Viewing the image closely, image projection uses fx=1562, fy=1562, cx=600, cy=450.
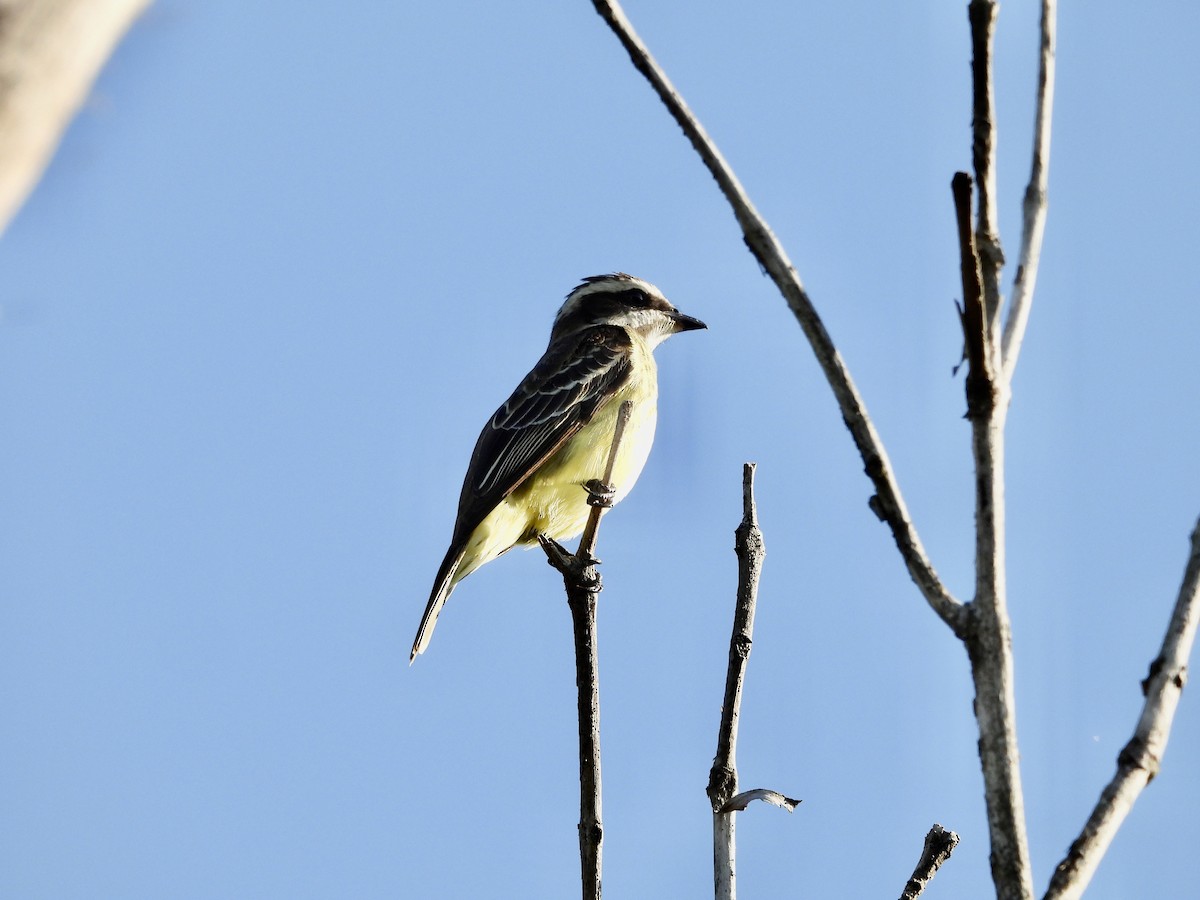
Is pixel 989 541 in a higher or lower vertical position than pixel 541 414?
lower

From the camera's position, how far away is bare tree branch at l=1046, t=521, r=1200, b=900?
254 centimetres

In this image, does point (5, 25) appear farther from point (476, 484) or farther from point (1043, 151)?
point (476, 484)

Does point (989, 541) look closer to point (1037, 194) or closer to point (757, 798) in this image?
point (1037, 194)

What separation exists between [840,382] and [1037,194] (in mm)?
584

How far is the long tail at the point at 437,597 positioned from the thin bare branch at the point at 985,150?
5552 millimetres

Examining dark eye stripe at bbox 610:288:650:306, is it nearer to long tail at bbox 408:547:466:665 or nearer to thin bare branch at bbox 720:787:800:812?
long tail at bbox 408:547:466:665

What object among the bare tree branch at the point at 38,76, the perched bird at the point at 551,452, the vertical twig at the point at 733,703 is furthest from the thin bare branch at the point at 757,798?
the perched bird at the point at 551,452

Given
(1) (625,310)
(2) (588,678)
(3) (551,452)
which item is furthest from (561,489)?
(2) (588,678)

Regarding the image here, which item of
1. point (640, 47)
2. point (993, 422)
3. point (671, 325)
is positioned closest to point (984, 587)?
point (993, 422)

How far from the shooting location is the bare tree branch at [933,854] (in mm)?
3852

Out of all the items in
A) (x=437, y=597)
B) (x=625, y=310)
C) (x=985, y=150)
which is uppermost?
(x=625, y=310)

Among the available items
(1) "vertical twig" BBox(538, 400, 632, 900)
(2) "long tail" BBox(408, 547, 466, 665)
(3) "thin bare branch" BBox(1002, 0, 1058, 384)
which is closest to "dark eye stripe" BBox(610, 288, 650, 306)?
(2) "long tail" BBox(408, 547, 466, 665)

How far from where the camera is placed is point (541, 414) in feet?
28.0

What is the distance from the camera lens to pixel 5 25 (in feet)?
5.79
